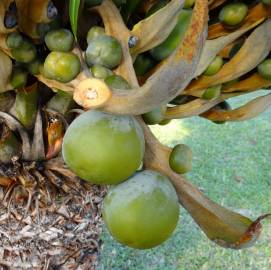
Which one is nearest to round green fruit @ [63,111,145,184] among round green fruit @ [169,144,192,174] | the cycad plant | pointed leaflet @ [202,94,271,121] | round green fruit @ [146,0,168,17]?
the cycad plant

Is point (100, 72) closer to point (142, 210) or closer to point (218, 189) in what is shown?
point (142, 210)

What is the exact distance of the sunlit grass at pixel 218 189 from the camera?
245cm

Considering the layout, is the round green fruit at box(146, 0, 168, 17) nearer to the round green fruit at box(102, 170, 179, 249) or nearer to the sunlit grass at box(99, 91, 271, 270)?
the round green fruit at box(102, 170, 179, 249)

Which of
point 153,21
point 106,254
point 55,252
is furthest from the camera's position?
point 106,254

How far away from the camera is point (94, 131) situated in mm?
661

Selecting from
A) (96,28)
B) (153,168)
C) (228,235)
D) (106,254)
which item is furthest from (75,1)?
(106,254)

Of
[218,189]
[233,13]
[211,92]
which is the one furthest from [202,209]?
[218,189]

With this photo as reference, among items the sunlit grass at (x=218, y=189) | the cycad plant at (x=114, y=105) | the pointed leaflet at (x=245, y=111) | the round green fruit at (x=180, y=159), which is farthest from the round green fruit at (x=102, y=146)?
the sunlit grass at (x=218, y=189)

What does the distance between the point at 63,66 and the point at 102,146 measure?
13cm

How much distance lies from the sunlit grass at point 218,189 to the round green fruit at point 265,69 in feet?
3.29

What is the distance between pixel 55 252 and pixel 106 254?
148 cm

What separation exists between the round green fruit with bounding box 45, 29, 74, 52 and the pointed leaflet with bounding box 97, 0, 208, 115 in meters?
0.16

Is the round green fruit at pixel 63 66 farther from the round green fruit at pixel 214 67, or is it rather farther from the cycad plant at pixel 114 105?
the round green fruit at pixel 214 67

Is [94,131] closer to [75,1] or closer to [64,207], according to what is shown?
[75,1]
